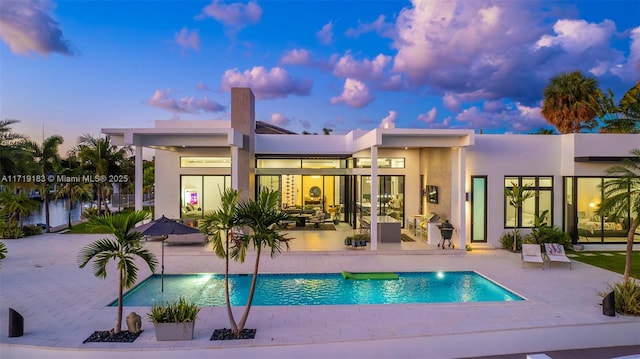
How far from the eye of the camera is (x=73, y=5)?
14.4m

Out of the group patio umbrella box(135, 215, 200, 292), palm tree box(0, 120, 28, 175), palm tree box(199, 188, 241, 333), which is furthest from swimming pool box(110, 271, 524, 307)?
palm tree box(0, 120, 28, 175)

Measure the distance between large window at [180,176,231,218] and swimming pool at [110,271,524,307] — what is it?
8009 millimetres

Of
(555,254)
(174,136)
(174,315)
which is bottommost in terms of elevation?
(174,315)

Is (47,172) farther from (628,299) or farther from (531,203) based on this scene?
(628,299)

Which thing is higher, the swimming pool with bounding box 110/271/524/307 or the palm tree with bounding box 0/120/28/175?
the palm tree with bounding box 0/120/28/175

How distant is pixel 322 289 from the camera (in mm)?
10062

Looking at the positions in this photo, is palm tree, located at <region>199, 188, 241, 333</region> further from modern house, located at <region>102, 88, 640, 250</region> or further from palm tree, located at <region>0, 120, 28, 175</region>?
palm tree, located at <region>0, 120, 28, 175</region>

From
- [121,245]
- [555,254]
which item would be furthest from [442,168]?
[121,245]

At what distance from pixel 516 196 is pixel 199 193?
13.9 metres

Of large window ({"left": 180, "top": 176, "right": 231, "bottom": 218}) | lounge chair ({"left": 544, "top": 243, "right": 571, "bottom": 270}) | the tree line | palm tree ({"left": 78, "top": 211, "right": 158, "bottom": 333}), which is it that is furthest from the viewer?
large window ({"left": 180, "top": 176, "right": 231, "bottom": 218})

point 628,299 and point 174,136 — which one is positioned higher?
point 174,136

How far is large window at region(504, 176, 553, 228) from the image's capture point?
1520 cm

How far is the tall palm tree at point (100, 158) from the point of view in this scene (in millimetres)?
23266

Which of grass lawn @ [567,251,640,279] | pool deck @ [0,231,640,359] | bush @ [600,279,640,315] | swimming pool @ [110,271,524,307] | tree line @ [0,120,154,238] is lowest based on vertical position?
swimming pool @ [110,271,524,307]
